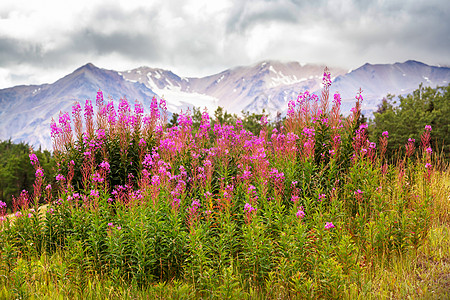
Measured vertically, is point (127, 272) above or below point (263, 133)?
below

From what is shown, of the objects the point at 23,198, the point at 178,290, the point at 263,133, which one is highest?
the point at 263,133

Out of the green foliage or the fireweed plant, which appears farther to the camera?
the green foliage

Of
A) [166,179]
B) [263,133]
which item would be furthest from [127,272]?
[263,133]

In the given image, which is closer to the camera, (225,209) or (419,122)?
(225,209)

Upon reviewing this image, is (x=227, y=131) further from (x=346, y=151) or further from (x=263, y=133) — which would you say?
(x=346, y=151)

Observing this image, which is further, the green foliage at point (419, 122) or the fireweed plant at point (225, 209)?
the green foliage at point (419, 122)

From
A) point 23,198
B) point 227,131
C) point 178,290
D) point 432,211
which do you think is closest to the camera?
point 178,290

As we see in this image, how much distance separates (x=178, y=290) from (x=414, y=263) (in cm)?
387

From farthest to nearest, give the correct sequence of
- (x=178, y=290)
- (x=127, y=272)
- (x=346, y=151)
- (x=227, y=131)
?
(x=227, y=131), (x=346, y=151), (x=127, y=272), (x=178, y=290)

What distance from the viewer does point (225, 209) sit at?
5141 millimetres

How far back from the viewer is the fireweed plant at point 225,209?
4160 mm

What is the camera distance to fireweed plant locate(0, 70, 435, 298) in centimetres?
416

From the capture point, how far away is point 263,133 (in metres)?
9.11

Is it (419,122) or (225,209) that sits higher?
(419,122)
